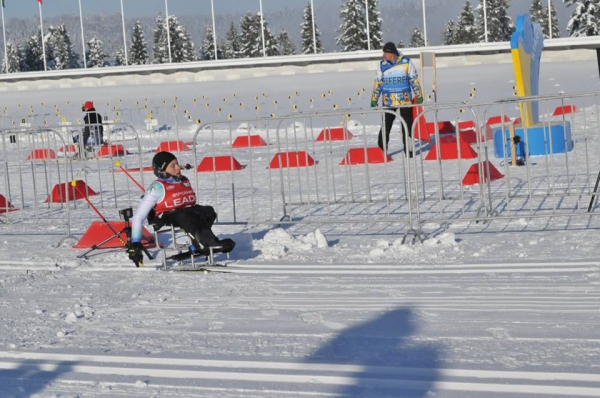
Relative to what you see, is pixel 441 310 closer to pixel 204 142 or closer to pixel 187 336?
pixel 187 336

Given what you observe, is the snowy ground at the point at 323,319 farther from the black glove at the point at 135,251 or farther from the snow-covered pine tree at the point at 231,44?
the snow-covered pine tree at the point at 231,44

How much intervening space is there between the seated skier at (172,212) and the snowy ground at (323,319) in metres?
0.27

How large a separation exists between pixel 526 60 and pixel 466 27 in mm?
79099

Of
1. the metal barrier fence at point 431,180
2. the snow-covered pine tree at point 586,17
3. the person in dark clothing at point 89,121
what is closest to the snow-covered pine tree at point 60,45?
the snow-covered pine tree at point 586,17

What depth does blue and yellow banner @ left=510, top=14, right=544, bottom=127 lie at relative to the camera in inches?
579

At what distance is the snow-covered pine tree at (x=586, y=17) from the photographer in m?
67.2

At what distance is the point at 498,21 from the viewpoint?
266ft

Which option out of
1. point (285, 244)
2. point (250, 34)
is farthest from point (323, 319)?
point (250, 34)

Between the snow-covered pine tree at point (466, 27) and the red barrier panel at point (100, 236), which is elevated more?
the snow-covered pine tree at point (466, 27)

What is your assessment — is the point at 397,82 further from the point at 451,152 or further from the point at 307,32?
the point at 307,32

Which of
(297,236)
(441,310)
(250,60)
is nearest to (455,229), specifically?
(297,236)

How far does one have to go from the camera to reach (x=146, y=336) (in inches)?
240

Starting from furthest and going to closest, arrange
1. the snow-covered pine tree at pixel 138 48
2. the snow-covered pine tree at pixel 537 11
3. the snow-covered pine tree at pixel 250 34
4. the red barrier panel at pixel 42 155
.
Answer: the snow-covered pine tree at pixel 138 48, the snow-covered pine tree at pixel 250 34, the snow-covered pine tree at pixel 537 11, the red barrier panel at pixel 42 155

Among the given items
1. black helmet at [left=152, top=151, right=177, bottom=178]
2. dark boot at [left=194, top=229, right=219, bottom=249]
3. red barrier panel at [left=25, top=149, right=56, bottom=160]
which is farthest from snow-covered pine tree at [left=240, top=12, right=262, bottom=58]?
dark boot at [left=194, top=229, right=219, bottom=249]
